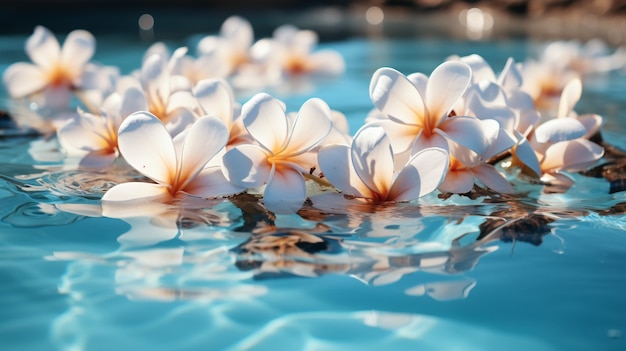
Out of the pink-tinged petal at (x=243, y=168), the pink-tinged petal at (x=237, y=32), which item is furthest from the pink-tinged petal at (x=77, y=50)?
the pink-tinged petal at (x=243, y=168)

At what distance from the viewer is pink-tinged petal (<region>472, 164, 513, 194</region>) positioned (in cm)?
162

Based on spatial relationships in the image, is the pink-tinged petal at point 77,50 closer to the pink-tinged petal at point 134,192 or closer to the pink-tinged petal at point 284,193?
the pink-tinged petal at point 134,192

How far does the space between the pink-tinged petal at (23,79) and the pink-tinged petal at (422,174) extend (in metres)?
1.54

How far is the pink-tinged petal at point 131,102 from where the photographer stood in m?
1.74

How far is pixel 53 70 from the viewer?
2.58 metres

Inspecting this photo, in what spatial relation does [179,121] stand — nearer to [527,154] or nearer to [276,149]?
[276,149]

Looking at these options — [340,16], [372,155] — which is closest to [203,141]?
[372,155]

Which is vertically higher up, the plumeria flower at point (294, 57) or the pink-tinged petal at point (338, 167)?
the plumeria flower at point (294, 57)

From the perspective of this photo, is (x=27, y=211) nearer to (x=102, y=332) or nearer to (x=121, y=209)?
(x=121, y=209)

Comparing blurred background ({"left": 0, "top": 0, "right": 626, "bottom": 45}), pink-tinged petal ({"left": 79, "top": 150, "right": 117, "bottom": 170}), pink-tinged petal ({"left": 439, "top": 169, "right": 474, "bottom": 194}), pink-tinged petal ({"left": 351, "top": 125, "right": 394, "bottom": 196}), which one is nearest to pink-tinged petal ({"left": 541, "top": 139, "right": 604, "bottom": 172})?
pink-tinged petal ({"left": 439, "top": 169, "right": 474, "bottom": 194})

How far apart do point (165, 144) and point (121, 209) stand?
0.18 metres

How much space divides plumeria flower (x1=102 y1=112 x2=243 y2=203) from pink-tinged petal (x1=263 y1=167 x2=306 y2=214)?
6cm

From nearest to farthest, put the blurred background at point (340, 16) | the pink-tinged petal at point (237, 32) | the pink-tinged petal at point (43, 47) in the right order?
1. the pink-tinged petal at point (43, 47)
2. the pink-tinged petal at point (237, 32)
3. the blurred background at point (340, 16)

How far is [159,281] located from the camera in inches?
49.1
